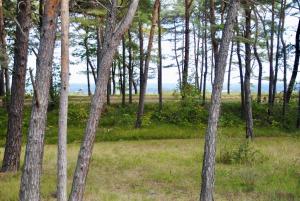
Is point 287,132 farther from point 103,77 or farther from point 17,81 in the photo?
point 103,77

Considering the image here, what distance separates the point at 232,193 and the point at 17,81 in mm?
6926

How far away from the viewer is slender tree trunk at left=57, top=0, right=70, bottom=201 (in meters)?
8.54

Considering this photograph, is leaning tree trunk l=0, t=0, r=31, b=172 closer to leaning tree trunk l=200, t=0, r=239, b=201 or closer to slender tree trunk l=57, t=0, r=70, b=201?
slender tree trunk l=57, t=0, r=70, b=201

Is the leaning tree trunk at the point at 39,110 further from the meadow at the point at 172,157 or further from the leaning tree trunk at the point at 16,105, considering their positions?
the leaning tree trunk at the point at 16,105

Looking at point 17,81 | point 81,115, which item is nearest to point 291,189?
point 17,81

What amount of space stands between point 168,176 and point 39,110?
20.8 feet

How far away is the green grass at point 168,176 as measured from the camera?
1106 centimetres

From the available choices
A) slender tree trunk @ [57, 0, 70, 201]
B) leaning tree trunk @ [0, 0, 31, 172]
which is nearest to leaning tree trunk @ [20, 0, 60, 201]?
slender tree trunk @ [57, 0, 70, 201]

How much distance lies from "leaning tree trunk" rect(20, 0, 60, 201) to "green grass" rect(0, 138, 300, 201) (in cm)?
272

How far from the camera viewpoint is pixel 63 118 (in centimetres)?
862

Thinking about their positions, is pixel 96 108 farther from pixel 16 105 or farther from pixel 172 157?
pixel 172 157

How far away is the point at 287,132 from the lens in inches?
1025

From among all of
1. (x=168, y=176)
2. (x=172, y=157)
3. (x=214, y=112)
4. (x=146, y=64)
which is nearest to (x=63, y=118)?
(x=214, y=112)

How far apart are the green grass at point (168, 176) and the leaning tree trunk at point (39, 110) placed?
2.72m
